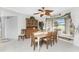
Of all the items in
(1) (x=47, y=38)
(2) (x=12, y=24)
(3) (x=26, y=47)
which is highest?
(2) (x=12, y=24)

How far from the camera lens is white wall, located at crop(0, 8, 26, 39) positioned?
154 cm

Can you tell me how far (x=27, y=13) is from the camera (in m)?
1.57

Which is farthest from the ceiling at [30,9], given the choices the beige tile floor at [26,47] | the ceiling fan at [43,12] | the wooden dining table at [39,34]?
the beige tile floor at [26,47]

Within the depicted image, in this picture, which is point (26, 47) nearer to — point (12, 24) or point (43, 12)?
point (12, 24)

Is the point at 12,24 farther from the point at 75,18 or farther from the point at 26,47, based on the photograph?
the point at 75,18

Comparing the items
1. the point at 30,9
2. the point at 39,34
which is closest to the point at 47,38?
the point at 39,34

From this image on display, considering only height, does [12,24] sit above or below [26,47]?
above

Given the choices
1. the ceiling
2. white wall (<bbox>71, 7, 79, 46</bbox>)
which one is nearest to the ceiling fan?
the ceiling

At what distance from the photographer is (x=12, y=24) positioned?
1.55m

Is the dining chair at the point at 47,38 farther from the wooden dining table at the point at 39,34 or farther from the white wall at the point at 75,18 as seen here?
the white wall at the point at 75,18
